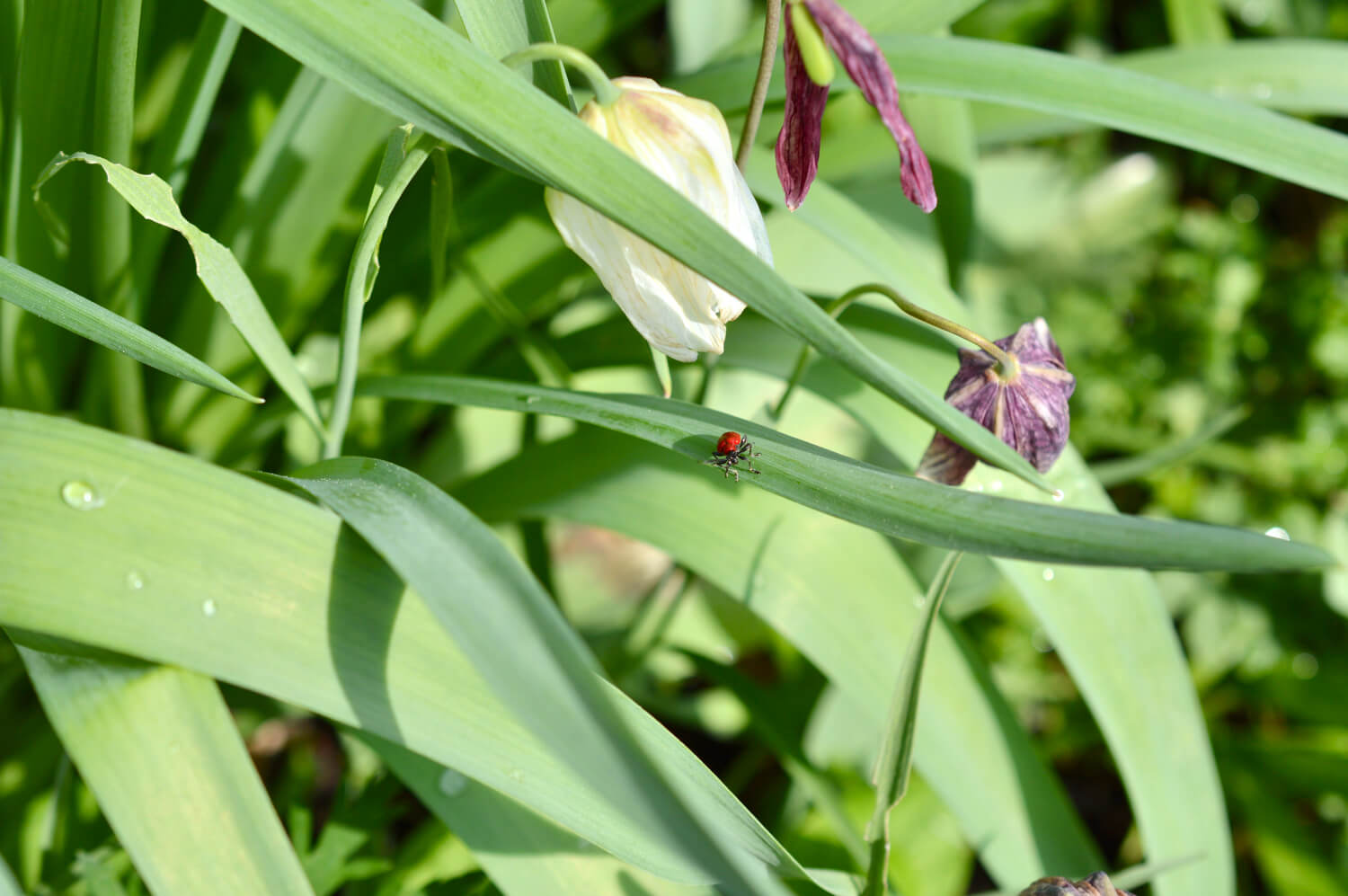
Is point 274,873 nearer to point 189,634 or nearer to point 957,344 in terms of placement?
point 189,634

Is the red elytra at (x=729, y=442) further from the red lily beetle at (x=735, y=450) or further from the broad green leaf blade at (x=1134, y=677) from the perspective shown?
the broad green leaf blade at (x=1134, y=677)

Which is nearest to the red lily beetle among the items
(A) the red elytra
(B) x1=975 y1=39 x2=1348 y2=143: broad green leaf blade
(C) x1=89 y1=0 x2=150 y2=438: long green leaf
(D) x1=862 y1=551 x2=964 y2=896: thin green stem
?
(A) the red elytra

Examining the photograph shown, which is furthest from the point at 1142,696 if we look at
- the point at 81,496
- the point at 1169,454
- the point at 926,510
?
the point at 81,496

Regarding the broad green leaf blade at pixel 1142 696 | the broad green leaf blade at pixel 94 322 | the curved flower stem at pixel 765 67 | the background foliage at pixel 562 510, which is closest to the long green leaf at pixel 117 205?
the background foliage at pixel 562 510

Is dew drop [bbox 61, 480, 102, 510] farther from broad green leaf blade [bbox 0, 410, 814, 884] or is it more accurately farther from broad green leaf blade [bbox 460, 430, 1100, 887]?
broad green leaf blade [bbox 460, 430, 1100, 887]

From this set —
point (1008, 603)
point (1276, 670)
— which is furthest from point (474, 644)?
point (1276, 670)

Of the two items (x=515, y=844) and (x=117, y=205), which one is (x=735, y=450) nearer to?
(x=515, y=844)
